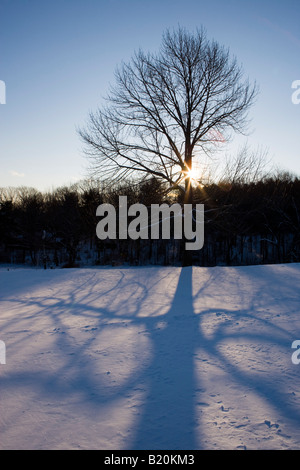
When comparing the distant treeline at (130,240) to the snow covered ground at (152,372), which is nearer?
the snow covered ground at (152,372)

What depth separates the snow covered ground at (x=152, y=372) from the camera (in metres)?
2.42

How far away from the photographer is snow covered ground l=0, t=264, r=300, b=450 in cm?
242

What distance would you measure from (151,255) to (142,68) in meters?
27.3

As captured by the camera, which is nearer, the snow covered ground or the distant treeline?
the snow covered ground

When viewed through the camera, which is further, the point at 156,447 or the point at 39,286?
the point at 39,286

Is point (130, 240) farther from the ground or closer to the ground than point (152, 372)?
farther from the ground

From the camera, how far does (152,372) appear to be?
3500mm

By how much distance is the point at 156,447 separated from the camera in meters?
2.29

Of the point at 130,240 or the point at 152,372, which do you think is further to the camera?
the point at 130,240

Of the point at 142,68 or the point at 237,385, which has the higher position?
the point at 142,68
